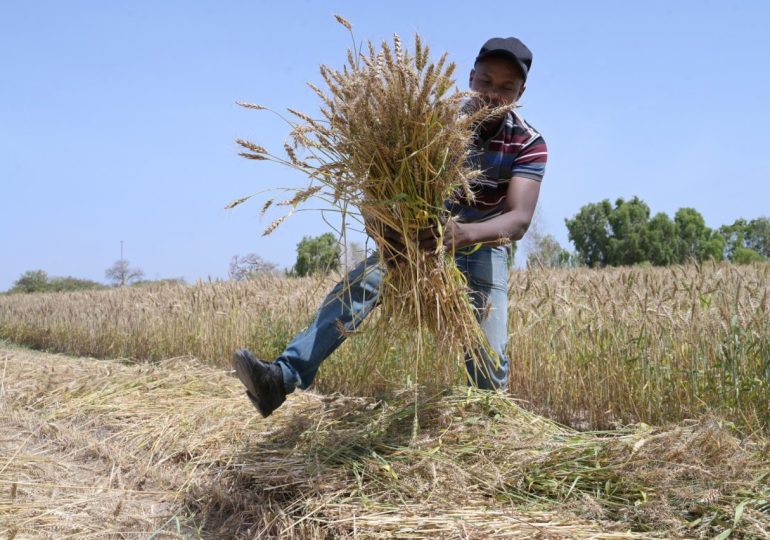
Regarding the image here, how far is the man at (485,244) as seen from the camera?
8.27 feet

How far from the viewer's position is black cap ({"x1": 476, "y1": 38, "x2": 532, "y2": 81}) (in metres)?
2.71

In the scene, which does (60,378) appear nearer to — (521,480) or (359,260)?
(359,260)

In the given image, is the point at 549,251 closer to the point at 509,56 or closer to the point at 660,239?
the point at 509,56

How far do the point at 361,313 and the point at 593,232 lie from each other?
38.6 m

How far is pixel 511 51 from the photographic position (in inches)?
106

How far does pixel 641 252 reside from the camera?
36.5 m

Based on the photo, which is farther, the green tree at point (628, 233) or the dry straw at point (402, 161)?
the green tree at point (628, 233)

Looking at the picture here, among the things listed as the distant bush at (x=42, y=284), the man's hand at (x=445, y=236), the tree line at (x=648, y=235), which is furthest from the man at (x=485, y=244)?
the tree line at (x=648, y=235)

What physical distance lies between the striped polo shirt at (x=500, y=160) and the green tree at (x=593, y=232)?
37.2 meters

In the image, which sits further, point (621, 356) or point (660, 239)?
point (660, 239)

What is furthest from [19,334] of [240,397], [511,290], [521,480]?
[521,480]

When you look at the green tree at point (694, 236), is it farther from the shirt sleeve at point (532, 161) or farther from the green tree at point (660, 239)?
the shirt sleeve at point (532, 161)

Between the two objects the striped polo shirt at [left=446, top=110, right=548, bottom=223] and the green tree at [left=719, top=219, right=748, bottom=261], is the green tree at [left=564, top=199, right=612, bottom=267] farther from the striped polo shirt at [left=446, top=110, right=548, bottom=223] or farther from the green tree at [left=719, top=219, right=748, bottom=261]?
the striped polo shirt at [left=446, top=110, right=548, bottom=223]

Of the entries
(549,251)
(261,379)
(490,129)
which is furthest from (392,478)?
(549,251)
